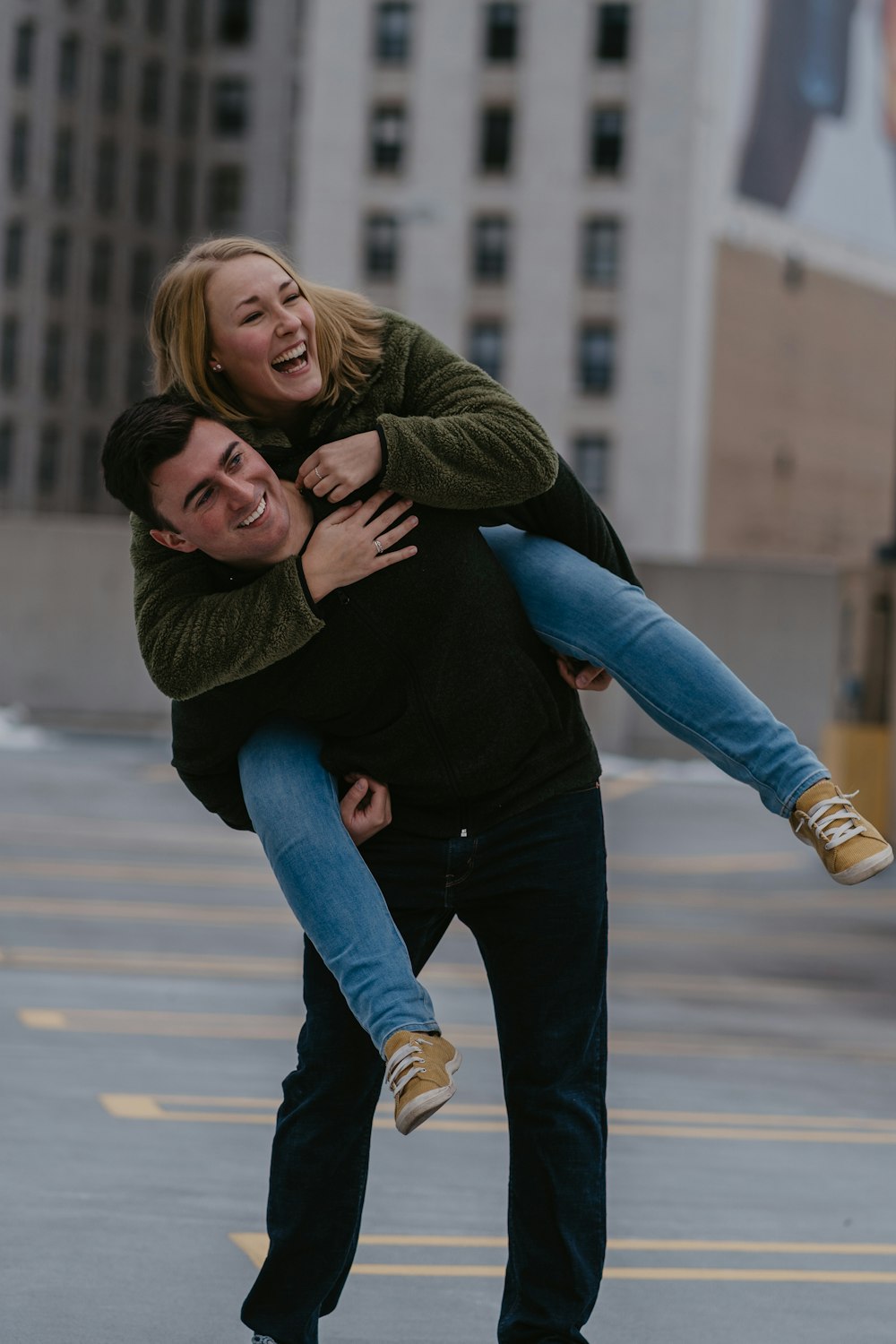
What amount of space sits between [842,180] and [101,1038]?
62.1 meters

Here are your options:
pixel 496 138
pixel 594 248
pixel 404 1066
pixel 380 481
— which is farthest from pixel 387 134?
pixel 404 1066

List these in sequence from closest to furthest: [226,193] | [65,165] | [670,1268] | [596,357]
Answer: [670,1268]
[596,357]
[65,165]
[226,193]

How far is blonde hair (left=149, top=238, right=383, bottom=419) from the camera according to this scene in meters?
3.69

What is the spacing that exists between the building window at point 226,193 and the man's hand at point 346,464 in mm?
86582

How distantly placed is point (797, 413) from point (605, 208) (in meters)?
9.55

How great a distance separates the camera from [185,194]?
8944 centimetres

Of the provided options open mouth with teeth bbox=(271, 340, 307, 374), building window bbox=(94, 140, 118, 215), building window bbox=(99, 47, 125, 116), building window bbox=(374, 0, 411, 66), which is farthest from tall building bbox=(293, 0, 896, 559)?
open mouth with teeth bbox=(271, 340, 307, 374)

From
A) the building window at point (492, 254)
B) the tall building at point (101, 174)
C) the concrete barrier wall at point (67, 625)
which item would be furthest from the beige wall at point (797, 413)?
the concrete barrier wall at point (67, 625)

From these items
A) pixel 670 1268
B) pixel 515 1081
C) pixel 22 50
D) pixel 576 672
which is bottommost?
pixel 670 1268

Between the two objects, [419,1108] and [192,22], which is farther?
[192,22]

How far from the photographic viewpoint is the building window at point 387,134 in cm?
6362

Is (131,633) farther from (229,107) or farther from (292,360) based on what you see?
(229,107)

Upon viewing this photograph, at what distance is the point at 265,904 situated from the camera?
14.6 meters

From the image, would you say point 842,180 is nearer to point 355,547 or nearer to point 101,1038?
point 101,1038
